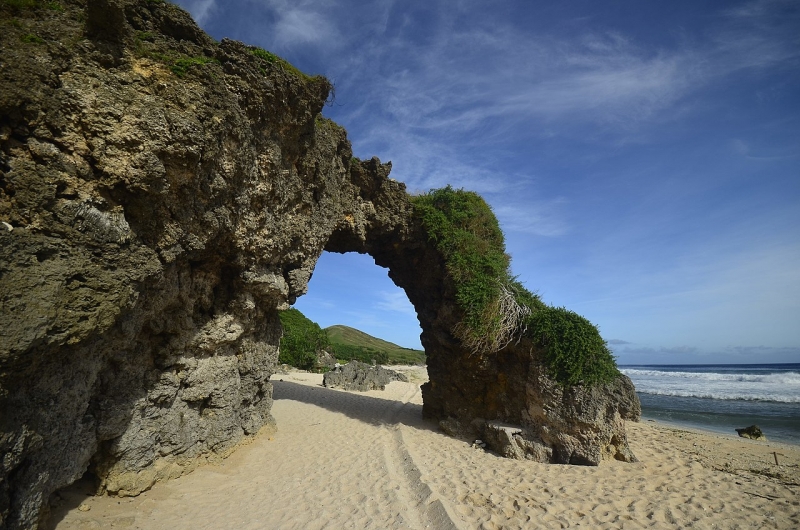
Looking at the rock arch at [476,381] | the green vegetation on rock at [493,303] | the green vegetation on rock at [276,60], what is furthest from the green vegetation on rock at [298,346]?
the green vegetation on rock at [276,60]

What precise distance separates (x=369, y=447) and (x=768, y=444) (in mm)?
15640

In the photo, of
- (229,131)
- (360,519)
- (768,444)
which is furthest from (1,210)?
(768,444)

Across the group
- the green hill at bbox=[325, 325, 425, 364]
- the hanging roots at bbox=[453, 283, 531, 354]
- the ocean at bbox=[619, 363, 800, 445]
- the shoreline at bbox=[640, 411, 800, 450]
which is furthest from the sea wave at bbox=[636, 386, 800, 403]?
the green hill at bbox=[325, 325, 425, 364]

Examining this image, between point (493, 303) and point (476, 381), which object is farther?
point (476, 381)

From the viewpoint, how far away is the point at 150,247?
6.43 m

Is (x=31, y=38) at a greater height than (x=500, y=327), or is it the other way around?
(x=31, y=38)

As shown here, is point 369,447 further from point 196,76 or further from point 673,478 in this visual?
point 196,76

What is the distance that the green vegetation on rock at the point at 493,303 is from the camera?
11.0 m

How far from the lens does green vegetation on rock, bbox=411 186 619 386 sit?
11047 millimetres

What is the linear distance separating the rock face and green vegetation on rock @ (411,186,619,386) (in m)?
0.60

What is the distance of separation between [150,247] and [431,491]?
22.4ft

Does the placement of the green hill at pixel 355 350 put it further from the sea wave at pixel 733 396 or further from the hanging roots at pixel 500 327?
the hanging roots at pixel 500 327

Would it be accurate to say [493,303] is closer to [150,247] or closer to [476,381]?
[476,381]

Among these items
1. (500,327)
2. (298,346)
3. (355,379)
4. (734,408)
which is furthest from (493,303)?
(298,346)
